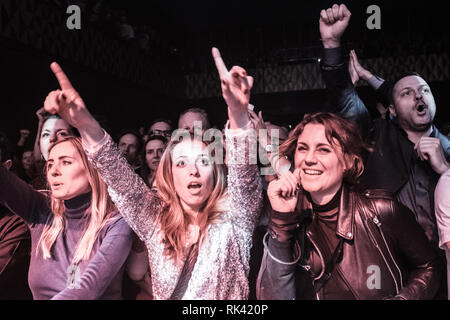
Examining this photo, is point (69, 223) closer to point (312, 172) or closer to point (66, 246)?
point (66, 246)

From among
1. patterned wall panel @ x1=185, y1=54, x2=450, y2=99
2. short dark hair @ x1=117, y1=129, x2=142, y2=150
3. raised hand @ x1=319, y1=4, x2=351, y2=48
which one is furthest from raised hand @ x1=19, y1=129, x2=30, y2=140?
raised hand @ x1=319, y1=4, x2=351, y2=48

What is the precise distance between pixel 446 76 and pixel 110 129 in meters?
2.01

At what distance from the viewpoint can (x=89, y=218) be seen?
204 cm

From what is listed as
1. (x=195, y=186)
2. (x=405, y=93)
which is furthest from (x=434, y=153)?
(x=195, y=186)

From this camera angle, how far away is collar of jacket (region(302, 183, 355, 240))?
1.84 meters

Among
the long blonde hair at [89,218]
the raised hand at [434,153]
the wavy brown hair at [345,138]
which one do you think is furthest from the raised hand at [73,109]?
the raised hand at [434,153]

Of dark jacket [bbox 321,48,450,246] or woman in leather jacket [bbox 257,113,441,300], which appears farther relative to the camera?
dark jacket [bbox 321,48,450,246]

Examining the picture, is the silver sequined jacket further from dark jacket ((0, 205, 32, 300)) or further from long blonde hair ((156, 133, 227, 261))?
dark jacket ((0, 205, 32, 300))

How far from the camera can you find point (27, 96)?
2.62m

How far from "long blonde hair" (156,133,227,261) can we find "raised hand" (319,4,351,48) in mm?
729

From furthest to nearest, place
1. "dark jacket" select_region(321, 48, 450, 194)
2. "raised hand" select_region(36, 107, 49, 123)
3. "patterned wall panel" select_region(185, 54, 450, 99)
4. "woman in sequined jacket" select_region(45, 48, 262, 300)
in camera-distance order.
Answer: "patterned wall panel" select_region(185, 54, 450, 99), "raised hand" select_region(36, 107, 49, 123), "dark jacket" select_region(321, 48, 450, 194), "woman in sequined jacket" select_region(45, 48, 262, 300)

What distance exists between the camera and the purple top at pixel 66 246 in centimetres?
188
